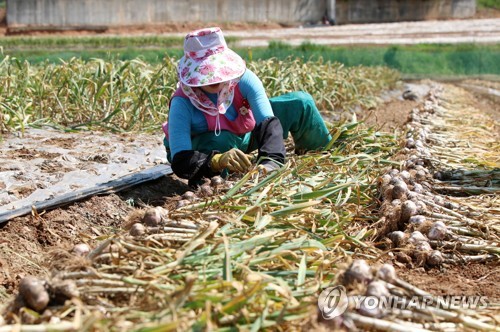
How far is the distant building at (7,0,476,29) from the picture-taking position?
2492cm

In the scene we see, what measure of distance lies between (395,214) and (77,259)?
1.14 metres

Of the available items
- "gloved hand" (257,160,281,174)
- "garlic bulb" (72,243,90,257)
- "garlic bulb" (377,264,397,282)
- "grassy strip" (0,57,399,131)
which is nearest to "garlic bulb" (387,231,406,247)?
"gloved hand" (257,160,281,174)

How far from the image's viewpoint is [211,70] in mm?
3129

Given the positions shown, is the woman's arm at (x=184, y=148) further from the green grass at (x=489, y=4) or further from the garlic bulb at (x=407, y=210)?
the green grass at (x=489, y=4)

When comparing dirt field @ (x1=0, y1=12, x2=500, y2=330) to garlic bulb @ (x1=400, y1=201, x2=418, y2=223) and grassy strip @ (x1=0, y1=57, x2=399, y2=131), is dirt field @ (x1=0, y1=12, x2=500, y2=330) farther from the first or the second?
grassy strip @ (x1=0, y1=57, x2=399, y2=131)

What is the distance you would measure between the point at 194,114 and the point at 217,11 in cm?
2485

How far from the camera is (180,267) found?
1.86 metres

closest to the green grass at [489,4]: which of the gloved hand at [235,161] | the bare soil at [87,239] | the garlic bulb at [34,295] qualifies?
the bare soil at [87,239]

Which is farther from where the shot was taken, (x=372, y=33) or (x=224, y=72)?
(x=372, y=33)

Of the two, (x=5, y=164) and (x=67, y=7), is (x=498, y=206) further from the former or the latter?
(x=67, y=7)

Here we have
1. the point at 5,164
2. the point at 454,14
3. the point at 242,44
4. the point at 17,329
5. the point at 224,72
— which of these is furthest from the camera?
the point at 454,14

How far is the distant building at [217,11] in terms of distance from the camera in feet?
81.8

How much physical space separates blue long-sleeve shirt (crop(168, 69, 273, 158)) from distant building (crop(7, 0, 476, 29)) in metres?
22.6

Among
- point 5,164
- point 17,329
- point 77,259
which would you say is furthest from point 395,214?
point 5,164
